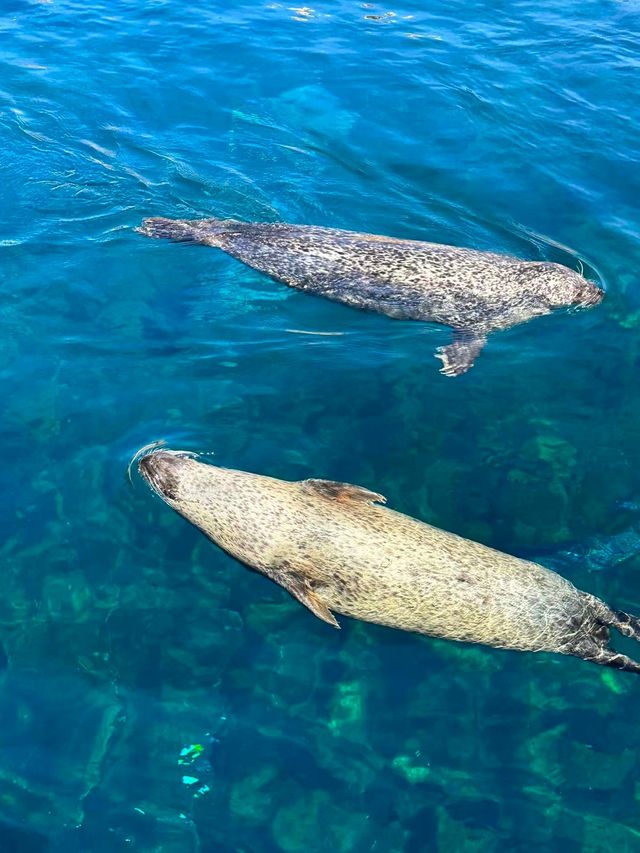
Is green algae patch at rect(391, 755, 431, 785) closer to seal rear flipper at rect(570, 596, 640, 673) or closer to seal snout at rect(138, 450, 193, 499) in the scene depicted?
seal rear flipper at rect(570, 596, 640, 673)

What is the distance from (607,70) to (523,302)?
892 centimetres

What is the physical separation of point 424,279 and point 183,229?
3894mm

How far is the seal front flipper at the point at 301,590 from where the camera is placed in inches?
311

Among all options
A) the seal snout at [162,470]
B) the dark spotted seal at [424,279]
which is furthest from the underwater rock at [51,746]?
the dark spotted seal at [424,279]

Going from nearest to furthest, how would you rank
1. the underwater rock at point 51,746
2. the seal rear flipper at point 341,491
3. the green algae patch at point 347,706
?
the underwater rock at point 51,746, the green algae patch at point 347,706, the seal rear flipper at point 341,491

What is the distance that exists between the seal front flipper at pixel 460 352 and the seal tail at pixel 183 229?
4.13 m

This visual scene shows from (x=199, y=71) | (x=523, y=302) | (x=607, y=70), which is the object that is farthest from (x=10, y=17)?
(x=523, y=302)

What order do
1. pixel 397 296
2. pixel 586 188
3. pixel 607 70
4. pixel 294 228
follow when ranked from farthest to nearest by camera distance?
pixel 607 70 < pixel 586 188 < pixel 294 228 < pixel 397 296

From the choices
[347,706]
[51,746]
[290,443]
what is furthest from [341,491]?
[51,746]

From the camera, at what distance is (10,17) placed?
20.4m

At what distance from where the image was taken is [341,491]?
871 cm

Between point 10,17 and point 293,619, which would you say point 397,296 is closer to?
point 293,619

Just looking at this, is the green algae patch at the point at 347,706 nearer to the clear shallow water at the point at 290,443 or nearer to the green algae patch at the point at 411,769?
the clear shallow water at the point at 290,443

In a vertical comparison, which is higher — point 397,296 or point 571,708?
point 397,296
